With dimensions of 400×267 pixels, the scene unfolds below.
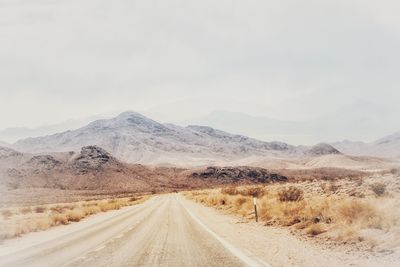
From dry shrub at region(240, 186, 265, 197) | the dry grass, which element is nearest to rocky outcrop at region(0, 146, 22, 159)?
dry shrub at region(240, 186, 265, 197)

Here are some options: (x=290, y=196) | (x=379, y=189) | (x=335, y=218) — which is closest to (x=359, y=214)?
(x=335, y=218)

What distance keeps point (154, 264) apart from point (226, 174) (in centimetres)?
16790

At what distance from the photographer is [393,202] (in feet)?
50.4

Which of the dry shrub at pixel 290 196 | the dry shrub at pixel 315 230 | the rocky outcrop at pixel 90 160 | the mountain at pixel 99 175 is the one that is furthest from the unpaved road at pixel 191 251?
the rocky outcrop at pixel 90 160

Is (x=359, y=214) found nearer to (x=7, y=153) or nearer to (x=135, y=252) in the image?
(x=135, y=252)

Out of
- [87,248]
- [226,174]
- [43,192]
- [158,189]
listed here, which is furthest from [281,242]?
[226,174]

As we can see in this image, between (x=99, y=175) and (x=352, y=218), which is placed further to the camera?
(x=99, y=175)

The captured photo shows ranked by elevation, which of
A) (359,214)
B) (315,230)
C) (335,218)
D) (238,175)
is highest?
(238,175)

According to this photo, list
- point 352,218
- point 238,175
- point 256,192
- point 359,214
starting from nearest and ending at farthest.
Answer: point 359,214 → point 352,218 → point 256,192 → point 238,175

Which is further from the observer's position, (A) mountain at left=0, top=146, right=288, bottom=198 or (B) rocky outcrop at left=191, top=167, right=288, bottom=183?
(B) rocky outcrop at left=191, top=167, right=288, bottom=183

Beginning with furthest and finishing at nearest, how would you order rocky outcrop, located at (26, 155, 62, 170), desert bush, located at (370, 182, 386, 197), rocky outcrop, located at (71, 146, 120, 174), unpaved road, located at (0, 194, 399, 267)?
rocky outcrop, located at (71, 146, 120, 174), rocky outcrop, located at (26, 155, 62, 170), desert bush, located at (370, 182, 386, 197), unpaved road, located at (0, 194, 399, 267)

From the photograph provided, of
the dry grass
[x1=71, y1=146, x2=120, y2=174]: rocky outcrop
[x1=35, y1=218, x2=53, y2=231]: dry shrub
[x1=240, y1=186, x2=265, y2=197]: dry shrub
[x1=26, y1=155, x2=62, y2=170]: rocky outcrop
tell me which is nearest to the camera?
the dry grass

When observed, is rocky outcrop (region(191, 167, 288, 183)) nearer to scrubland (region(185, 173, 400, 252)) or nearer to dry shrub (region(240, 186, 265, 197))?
dry shrub (region(240, 186, 265, 197))

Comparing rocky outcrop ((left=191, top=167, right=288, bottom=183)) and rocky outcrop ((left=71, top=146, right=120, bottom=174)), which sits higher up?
rocky outcrop ((left=71, top=146, right=120, bottom=174))
